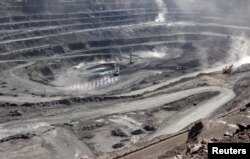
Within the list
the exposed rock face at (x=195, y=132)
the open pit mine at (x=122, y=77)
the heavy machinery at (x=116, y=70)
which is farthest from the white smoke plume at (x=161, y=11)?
the exposed rock face at (x=195, y=132)

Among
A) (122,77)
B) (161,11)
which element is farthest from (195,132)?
(161,11)

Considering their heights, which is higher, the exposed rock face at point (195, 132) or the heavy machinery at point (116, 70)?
the exposed rock face at point (195, 132)

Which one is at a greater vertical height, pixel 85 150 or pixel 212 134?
pixel 212 134

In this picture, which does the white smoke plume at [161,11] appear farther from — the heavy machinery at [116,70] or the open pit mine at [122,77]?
the heavy machinery at [116,70]

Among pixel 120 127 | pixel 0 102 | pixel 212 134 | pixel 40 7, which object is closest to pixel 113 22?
pixel 40 7

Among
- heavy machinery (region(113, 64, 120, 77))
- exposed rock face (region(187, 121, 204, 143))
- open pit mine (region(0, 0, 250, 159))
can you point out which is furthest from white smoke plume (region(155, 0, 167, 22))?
exposed rock face (region(187, 121, 204, 143))

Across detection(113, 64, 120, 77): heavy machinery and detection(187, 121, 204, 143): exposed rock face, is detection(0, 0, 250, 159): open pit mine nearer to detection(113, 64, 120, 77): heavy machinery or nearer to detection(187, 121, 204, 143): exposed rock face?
detection(187, 121, 204, 143): exposed rock face

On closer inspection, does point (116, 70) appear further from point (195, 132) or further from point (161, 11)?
point (161, 11)

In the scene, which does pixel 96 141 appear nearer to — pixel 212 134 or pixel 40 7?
pixel 212 134

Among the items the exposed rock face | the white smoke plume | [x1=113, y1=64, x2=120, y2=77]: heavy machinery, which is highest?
the white smoke plume
